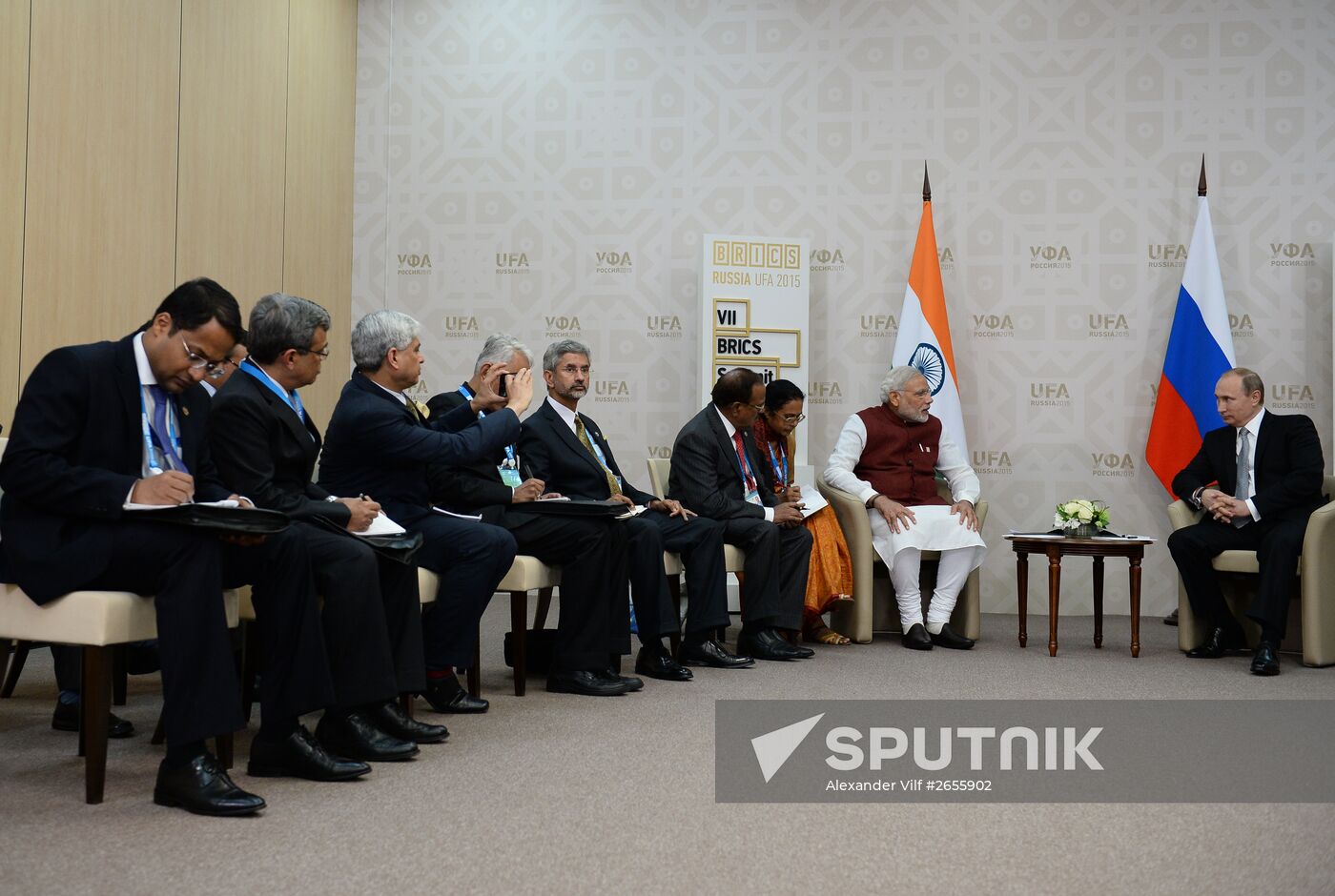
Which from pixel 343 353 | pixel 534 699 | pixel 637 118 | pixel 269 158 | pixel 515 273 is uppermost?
pixel 637 118

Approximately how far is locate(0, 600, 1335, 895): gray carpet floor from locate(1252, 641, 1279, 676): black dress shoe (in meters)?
2.16

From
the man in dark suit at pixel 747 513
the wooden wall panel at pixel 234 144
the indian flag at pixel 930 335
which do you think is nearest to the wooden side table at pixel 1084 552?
the man in dark suit at pixel 747 513

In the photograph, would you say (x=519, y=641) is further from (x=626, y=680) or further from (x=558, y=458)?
(x=558, y=458)

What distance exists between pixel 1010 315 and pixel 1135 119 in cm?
129

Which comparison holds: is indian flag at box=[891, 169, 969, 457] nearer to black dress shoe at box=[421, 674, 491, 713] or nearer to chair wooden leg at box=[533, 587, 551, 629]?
chair wooden leg at box=[533, 587, 551, 629]

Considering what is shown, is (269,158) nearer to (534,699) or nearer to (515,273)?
(515,273)

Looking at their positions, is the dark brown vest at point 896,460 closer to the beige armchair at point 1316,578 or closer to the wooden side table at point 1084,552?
the wooden side table at point 1084,552

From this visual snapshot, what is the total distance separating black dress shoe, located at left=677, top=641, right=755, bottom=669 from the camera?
186 inches

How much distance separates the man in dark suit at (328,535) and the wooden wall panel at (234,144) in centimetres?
274

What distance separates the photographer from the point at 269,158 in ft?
21.1

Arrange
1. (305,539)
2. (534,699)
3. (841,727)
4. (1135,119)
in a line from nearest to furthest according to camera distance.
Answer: (305,539) < (841,727) < (534,699) < (1135,119)

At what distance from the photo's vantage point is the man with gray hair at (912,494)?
17.6ft

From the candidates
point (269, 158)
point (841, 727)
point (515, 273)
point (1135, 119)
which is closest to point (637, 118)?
point (515, 273)

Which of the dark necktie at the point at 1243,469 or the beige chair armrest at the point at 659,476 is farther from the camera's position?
the beige chair armrest at the point at 659,476
